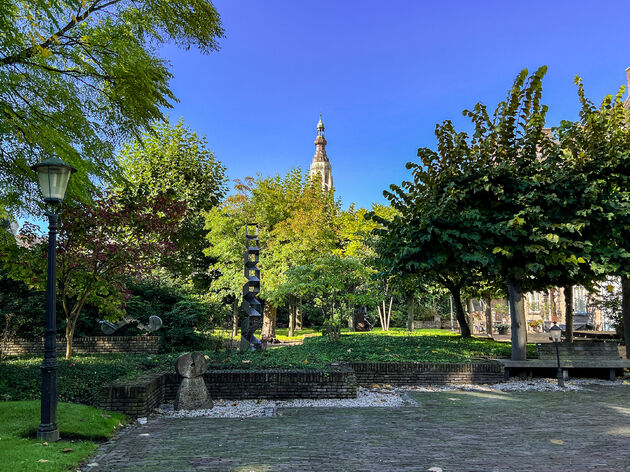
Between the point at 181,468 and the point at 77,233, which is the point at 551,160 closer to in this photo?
the point at 181,468

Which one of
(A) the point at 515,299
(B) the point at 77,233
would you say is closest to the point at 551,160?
(A) the point at 515,299

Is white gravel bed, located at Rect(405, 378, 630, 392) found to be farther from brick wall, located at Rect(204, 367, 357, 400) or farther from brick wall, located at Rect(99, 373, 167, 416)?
brick wall, located at Rect(99, 373, 167, 416)

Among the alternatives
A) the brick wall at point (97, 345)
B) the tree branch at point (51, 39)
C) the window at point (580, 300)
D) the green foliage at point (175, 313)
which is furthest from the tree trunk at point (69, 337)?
the window at point (580, 300)

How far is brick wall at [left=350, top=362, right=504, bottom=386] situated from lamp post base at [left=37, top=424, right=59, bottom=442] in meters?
6.37

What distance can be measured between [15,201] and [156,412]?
4806 mm

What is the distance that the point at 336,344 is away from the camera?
14.7 metres

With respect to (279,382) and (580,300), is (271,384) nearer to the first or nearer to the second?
(279,382)

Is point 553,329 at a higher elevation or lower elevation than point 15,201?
lower

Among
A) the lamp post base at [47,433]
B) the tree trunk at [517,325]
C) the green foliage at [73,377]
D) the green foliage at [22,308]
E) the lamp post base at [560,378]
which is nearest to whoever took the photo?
the lamp post base at [47,433]

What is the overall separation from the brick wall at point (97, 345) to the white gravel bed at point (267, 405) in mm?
6749

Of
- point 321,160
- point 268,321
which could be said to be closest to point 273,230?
point 268,321

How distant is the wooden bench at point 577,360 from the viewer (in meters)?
11.5

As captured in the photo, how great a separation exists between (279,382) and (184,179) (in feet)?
65.0

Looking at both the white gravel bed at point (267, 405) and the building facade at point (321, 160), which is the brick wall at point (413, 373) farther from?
the building facade at point (321, 160)
